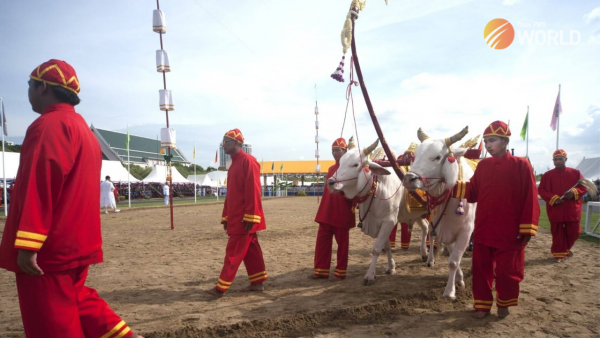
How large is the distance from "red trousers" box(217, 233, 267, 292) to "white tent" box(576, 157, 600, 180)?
77.7 feet

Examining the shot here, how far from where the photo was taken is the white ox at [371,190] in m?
5.48

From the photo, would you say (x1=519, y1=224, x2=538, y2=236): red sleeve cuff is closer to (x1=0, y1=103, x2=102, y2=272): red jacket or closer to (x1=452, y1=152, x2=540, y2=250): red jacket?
(x1=452, y1=152, x2=540, y2=250): red jacket

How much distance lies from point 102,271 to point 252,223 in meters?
3.58

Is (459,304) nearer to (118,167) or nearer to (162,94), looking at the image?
(162,94)

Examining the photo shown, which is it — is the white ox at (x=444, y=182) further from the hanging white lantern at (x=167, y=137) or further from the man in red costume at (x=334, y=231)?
the hanging white lantern at (x=167, y=137)

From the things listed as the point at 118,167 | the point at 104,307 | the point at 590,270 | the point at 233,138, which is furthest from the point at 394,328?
the point at 118,167

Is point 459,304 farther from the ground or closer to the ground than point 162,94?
closer to the ground

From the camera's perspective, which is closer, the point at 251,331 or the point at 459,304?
the point at 251,331

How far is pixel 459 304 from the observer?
185 inches

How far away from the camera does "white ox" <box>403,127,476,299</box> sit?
4.48 meters

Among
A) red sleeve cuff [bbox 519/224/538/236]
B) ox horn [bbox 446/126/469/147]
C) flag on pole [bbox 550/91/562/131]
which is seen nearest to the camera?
red sleeve cuff [bbox 519/224/538/236]

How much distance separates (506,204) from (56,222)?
4.07 meters

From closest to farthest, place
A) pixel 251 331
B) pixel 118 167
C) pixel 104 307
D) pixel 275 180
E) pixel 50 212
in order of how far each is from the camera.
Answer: pixel 50 212 < pixel 104 307 < pixel 251 331 < pixel 118 167 < pixel 275 180

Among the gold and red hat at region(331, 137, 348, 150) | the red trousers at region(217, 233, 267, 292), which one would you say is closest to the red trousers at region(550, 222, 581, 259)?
the gold and red hat at region(331, 137, 348, 150)
